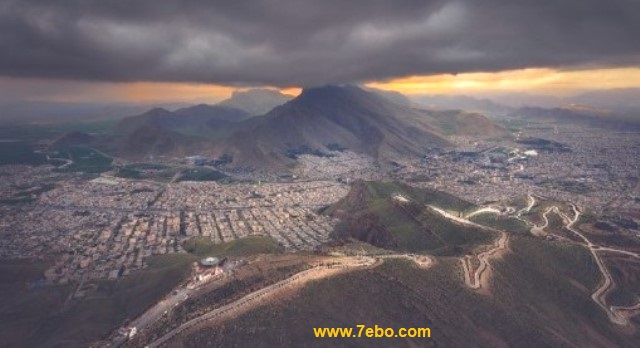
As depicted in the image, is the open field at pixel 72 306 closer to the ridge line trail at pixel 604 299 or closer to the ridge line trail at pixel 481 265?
the ridge line trail at pixel 481 265

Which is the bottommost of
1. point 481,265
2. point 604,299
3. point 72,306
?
point 72,306

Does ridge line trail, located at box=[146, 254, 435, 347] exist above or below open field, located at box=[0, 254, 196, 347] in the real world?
above

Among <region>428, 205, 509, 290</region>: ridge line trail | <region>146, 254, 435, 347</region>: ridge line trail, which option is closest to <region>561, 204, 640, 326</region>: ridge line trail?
<region>428, 205, 509, 290</region>: ridge line trail

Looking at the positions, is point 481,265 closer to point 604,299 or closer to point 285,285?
point 604,299

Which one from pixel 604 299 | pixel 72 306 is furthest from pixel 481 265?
pixel 72 306

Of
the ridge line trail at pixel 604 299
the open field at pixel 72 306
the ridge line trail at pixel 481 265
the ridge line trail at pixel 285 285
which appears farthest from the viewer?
the ridge line trail at pixel 481 265

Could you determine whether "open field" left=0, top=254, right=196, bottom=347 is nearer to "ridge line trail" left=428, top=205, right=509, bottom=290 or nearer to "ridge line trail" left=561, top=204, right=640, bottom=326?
"ridge line trail" left=428, top=205, right=509, bottom=290

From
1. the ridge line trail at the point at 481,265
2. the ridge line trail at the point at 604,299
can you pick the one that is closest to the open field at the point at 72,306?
the ridge line trail at the point at 481,265

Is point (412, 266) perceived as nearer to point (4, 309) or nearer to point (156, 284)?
point (156, 284)

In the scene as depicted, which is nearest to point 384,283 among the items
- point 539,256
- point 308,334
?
point 308,334
